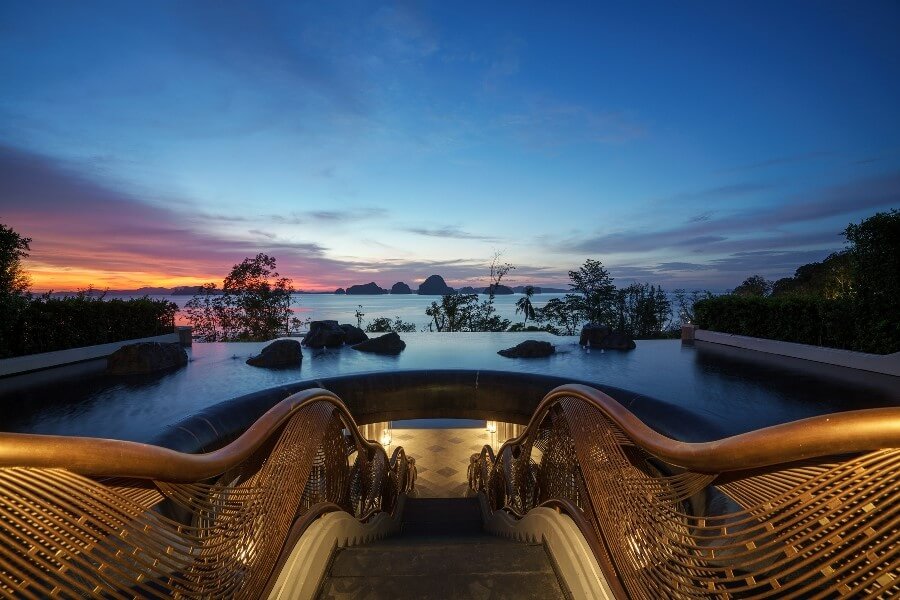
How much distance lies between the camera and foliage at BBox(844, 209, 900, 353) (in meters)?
7.86

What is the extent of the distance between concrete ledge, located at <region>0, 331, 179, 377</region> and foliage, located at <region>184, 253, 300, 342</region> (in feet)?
24.8

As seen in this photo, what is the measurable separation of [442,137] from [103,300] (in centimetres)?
1271

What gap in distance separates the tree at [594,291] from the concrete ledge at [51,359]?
847 inches

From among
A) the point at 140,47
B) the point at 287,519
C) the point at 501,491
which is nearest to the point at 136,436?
the point at 287,519

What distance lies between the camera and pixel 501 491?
5.82m

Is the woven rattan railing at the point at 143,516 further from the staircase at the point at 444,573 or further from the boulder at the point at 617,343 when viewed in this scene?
the boulder at the point at 617,343

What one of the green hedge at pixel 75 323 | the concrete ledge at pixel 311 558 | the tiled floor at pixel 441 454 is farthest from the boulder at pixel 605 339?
the green hedge at pixel 75 323

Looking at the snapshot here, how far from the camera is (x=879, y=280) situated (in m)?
8.21

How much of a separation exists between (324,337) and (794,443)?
1265 cm

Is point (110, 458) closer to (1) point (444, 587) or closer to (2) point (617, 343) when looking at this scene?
(1) point (444, 587)

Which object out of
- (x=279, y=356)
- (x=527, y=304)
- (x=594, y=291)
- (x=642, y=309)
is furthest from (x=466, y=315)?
(x=279, y=356)

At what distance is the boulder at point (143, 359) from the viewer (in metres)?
8.62

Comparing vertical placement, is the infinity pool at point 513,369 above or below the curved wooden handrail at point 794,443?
below

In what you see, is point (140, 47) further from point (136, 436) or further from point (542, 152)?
point (542, 152)
